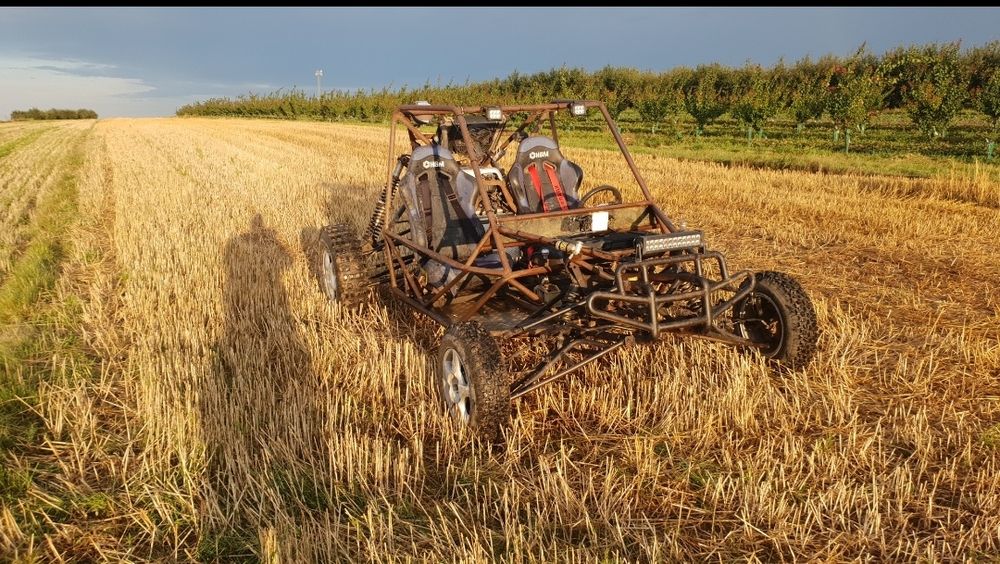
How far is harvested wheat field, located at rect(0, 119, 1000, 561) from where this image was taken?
267 cm

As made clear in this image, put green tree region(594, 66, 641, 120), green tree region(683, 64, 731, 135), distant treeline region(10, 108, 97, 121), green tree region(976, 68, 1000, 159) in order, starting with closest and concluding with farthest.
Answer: green tree region(976, 68, 1000, 159), green tree region(683, 64, 731, 135), green tree region(594, 66, 641, 120), distant treeline region(10, 108, 97, 121)

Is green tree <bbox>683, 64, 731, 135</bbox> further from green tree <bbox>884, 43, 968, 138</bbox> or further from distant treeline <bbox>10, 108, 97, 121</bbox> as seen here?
distant treeline <bbox>10, 108, 97, 121</bbox>

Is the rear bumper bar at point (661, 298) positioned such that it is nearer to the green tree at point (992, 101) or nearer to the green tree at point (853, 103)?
the green tree at point (853, 103)

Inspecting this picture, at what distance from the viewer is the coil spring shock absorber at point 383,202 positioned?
18.6 feet

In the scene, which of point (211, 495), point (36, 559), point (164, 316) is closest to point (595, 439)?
point (211, 495)

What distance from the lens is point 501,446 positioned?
3.48 m

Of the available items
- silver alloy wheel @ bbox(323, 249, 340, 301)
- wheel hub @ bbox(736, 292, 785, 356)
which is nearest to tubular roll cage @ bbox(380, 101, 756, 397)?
wheel hub @ bbox(736, 292, 785, 356)

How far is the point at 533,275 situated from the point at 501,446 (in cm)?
112

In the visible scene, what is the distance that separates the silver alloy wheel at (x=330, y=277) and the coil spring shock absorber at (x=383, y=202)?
43cm

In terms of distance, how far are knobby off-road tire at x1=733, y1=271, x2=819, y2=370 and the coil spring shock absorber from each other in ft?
10.1

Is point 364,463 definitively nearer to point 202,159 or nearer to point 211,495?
point 211,495

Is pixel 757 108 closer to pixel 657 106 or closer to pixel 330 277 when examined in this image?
pixel 657 106

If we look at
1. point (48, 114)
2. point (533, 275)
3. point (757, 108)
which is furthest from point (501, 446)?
point (48, 114)

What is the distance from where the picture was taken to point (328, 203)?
1059cm
